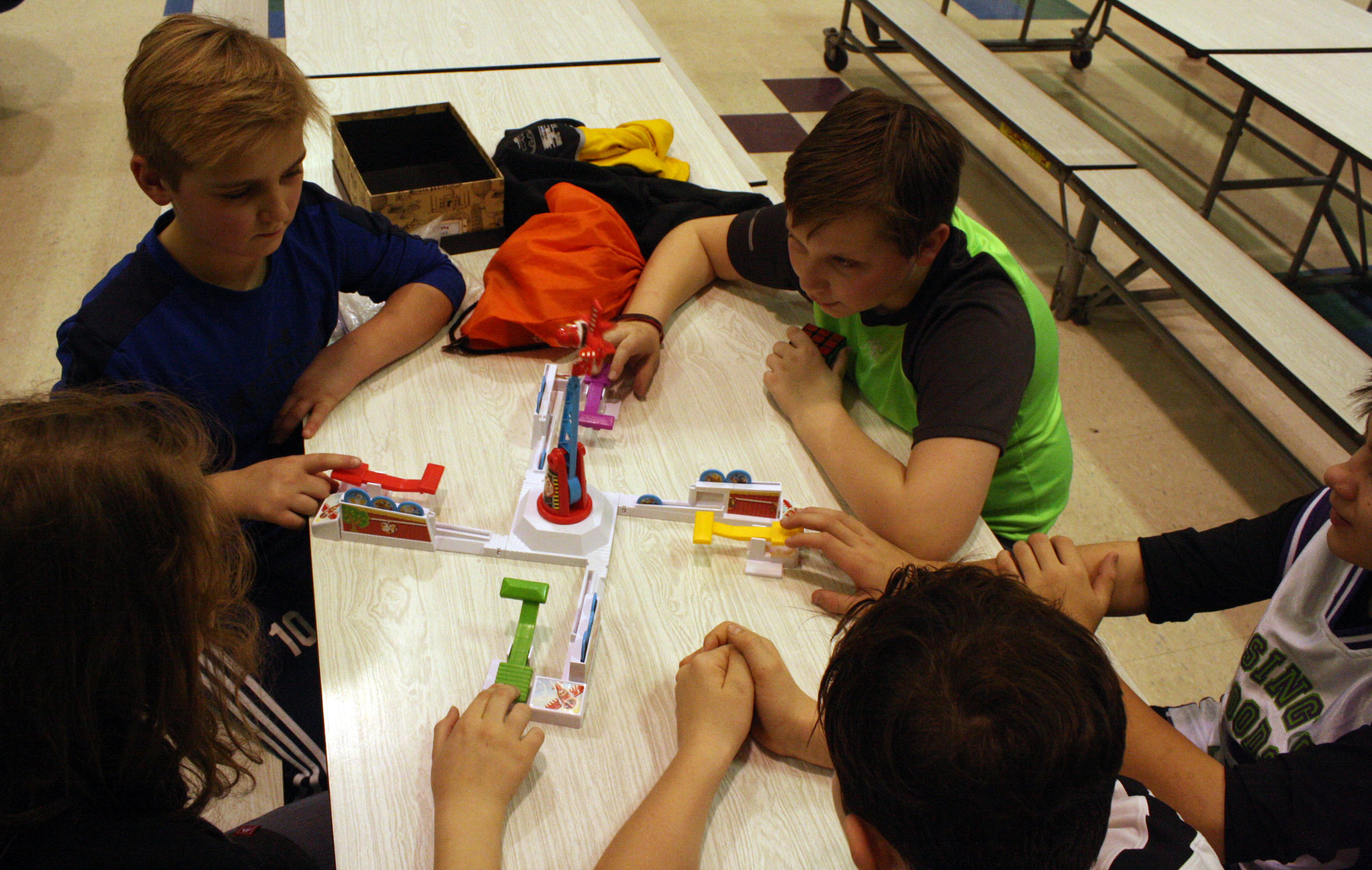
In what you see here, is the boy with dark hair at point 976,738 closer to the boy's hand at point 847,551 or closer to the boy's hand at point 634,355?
the boy's hand at point 847,551

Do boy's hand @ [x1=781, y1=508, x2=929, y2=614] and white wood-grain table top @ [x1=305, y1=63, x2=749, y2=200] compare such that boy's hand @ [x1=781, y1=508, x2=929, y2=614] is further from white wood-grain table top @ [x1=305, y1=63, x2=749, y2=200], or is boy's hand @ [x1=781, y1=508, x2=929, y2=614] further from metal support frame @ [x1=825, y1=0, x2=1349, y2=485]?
metal support frame @ [x1=825, y1=0, x2=1349, y2=485]

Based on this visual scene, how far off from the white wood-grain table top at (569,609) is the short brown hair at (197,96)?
377mm

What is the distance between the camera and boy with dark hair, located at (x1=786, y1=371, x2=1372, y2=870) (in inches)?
35.5

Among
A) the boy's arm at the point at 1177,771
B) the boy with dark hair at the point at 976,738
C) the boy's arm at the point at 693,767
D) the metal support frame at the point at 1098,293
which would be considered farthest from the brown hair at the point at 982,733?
the metal support frame at the point at 1098,293

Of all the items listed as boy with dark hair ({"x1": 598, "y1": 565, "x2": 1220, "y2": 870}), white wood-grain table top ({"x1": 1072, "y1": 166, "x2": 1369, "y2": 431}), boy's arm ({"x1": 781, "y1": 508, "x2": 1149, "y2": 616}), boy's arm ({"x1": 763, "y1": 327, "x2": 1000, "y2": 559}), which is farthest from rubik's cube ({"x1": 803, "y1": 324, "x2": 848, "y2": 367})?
white wood-grain table top ({"x1": 1072, "y1": 166, "x2": 1369, "y2": 431})

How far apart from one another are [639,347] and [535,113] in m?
0.86

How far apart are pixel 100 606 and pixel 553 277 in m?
0.85

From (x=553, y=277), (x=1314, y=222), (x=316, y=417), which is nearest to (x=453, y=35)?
(x=553, y=277)

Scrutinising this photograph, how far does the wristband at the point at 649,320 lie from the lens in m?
1.40

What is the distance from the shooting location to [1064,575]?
1.09 metres

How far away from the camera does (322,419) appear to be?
1.27 m

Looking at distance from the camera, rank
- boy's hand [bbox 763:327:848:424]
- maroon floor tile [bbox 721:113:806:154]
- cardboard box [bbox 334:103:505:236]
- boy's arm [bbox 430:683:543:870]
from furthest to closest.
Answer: maroon floor tile [bbox 721:113:806:154] < cardboard box [bbox 334:103:505:236] < boy's hand [bbox 763:327:848:424] < boy's arm [bbox 430:683:543:870]

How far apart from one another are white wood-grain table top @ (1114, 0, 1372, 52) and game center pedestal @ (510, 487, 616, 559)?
2.54m

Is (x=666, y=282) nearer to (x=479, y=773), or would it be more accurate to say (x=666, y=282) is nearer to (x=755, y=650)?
(x=755, y=650)
